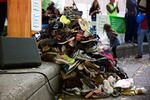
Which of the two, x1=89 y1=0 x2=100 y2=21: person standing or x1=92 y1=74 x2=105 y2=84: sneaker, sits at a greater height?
x1=89 y1=0 x2=100 y2=21: person standing

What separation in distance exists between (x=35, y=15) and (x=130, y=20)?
8.93 m

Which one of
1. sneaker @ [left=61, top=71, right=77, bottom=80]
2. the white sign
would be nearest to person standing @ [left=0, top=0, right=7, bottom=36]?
the white sign

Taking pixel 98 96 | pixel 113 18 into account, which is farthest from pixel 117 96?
pixel 113 18

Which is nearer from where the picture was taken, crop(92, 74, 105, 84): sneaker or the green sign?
crop(92, 74, 105, 84): sneaker

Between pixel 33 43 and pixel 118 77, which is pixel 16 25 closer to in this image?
pixel 33 43

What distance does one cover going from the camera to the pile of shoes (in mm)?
4988

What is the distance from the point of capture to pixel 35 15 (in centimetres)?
523

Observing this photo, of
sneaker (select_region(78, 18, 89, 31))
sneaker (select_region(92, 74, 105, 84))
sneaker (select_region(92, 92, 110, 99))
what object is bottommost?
sneaker (select_region(92, 92, 110, 99))

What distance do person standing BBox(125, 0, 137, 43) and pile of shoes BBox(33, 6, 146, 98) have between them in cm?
842

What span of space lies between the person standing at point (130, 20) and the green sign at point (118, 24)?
31 centimetres

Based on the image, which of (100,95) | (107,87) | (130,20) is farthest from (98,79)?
(130,20)

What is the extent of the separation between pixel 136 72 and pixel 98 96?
2.77 m

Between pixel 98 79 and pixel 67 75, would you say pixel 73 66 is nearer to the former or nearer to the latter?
pixel 67 75

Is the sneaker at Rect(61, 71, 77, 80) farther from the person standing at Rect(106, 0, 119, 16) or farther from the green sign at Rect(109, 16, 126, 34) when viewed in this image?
the person standing at Rect(106, 0, 119, 16)
